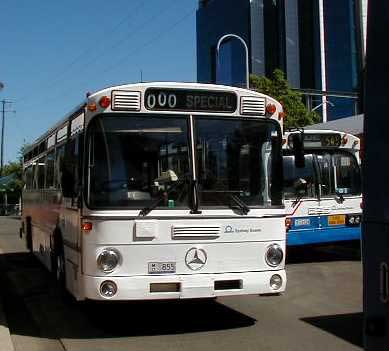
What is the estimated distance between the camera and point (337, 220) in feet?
49.1

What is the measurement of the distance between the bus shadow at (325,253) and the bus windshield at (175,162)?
7.15 m

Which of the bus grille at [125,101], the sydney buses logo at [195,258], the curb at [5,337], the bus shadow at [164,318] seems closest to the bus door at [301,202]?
the bus shadow at [164,318]

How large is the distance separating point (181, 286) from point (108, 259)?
2.93 feet

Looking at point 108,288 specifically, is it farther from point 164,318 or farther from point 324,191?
point 324,191

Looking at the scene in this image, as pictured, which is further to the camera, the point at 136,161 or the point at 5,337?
the point at 136,161

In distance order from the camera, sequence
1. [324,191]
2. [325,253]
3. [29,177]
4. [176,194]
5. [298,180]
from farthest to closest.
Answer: [325,253]
[29,177]
[324,191]
[298,180]
[176,194]

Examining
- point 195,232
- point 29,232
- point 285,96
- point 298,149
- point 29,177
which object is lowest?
point 29,232

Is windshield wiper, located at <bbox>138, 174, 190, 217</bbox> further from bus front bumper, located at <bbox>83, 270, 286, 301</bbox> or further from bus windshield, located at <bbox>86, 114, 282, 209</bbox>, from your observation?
bus front bumper, located at <bbox>83, 270, 286, 301</bbox>

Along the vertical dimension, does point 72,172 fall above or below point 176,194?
above

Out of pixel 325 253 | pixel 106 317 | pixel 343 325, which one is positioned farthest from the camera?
pixel 325 253

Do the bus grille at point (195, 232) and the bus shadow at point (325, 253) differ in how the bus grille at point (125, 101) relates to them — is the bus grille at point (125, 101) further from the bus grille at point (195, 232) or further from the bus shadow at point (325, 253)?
the bus shadow at point (325, 253)

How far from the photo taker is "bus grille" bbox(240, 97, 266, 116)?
862 cm

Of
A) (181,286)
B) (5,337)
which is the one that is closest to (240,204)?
(181,286)

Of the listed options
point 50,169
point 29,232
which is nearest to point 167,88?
point 50,169
